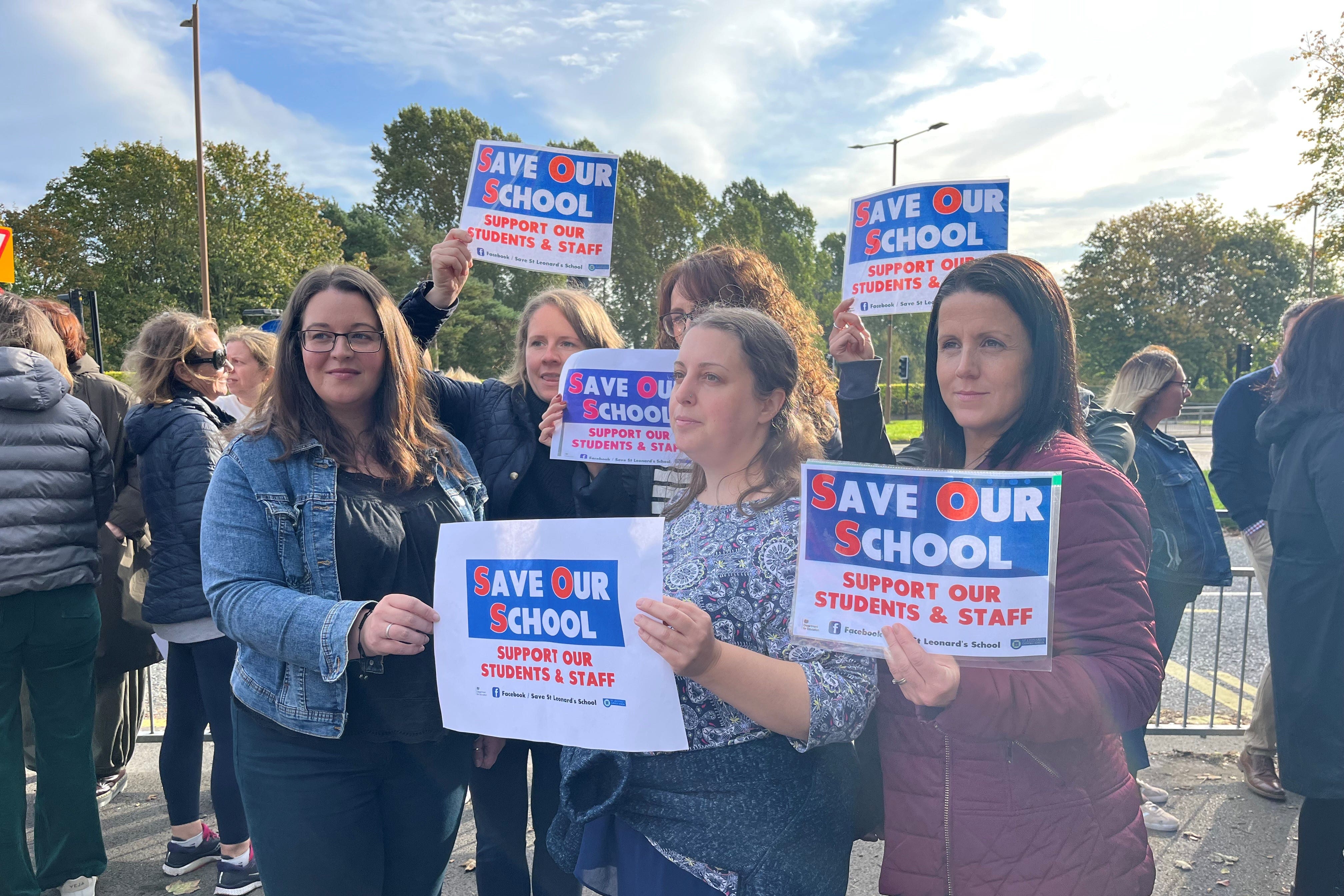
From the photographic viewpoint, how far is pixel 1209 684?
5961mm

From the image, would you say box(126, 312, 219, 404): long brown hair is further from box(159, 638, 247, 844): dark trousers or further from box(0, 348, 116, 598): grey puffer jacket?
box(159, 638, 247, 844): dark trousers

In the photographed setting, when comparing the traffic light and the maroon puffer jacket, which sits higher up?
the traffic light

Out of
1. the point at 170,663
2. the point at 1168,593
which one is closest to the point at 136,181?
the point at 170,663

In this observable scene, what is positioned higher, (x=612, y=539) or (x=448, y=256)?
(x=448, y=256)

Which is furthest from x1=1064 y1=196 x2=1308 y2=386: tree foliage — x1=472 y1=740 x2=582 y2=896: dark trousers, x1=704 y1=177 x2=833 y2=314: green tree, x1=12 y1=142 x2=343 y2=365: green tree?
x1=472 y1=740 x2=582 y2=896: dark trousers

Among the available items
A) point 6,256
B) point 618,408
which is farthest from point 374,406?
point 6,256

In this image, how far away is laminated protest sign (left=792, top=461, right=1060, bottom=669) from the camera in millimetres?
1376

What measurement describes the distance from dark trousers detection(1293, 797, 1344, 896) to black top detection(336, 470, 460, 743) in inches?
118

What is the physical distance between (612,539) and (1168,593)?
3727 mm

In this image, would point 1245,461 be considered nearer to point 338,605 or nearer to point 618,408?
point 618,408

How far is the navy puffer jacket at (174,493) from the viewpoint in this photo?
3.37 metres

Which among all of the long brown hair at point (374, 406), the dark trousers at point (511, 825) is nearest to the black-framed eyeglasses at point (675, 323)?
the long brown hair at point (374, 406)

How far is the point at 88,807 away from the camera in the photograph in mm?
3248

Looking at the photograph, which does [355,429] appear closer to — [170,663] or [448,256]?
[448,256]
